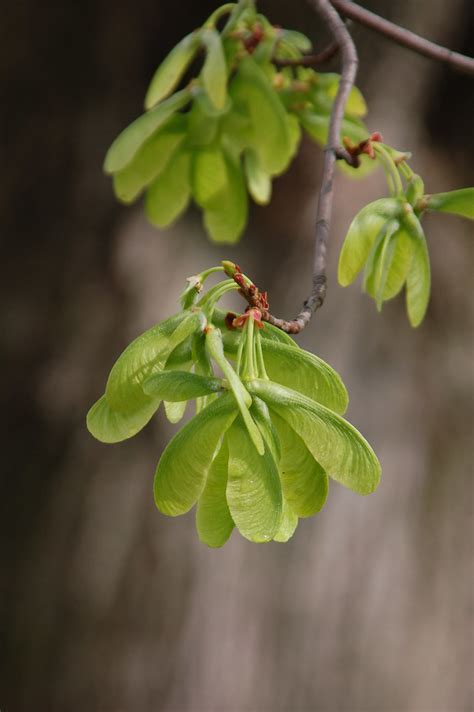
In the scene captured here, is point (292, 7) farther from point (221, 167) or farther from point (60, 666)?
point (60, 666)

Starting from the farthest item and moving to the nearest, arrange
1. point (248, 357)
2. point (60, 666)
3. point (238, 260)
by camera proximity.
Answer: point (238, 260)
point (60, 666)
point (248, 357)

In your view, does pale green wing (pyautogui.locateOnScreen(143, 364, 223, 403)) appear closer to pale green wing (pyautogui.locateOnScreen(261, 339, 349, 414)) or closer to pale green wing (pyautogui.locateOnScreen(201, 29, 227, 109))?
pale green wing (pyautogui.locateOnScreen(261, 339, 349, 414))

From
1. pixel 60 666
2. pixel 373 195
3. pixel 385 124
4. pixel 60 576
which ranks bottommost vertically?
pixel 60 666

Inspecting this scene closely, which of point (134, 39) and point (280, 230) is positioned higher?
point (134, 39)

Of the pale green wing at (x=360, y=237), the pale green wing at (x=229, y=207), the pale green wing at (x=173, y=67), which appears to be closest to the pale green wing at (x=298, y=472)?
the pale green wing at (x=360, y=237)

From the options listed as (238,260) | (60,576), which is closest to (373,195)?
(238,260)

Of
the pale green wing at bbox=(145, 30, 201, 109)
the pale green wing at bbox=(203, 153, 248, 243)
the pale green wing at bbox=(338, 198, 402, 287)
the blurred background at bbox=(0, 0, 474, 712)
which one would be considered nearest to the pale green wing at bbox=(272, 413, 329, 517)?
the pale green wing at bbox=(338, 198, 402, 287)

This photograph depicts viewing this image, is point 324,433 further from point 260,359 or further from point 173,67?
point 173,67
